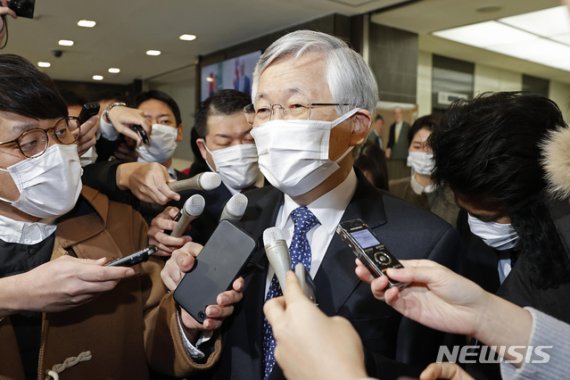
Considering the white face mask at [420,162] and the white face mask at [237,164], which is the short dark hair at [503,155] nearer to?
the white face mask at [237,164]

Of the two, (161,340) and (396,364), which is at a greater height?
(396,364)

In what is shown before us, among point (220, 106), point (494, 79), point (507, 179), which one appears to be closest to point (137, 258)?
point (507, 179)

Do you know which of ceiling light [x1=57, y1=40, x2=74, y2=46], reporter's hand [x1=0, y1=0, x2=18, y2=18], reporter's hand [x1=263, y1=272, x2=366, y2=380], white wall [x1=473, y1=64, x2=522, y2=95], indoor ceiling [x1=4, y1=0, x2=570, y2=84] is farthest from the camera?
white wall [x1=473, y1=64, x2=522, y2=95]

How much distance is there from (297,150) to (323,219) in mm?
198

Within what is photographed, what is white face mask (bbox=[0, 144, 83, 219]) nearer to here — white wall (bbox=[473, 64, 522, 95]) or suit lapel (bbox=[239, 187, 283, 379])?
suit lapel (bbox=[239, 187, 283, 379])

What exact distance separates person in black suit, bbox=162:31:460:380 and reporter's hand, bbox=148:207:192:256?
0.12m

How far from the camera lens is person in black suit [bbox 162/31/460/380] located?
1171mm

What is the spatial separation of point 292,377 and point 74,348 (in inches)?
29.1

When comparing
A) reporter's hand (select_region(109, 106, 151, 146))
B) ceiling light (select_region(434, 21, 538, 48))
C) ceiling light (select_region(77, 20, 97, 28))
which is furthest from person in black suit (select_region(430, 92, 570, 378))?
ceiling light (select_region(77, 20, 97, 28))

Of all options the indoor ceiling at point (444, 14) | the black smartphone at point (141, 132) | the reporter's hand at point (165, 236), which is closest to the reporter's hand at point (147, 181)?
the reporter's hand at point (165, 236)

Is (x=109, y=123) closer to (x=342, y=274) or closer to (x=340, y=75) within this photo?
(x=340, y=75)

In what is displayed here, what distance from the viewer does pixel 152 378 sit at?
1.55 meters

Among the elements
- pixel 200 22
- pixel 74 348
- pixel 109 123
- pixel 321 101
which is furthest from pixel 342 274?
pixel 200 22

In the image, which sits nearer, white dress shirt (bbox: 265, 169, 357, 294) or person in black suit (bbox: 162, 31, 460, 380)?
person in black suit (bbox: 162, 31, 460, 380)
